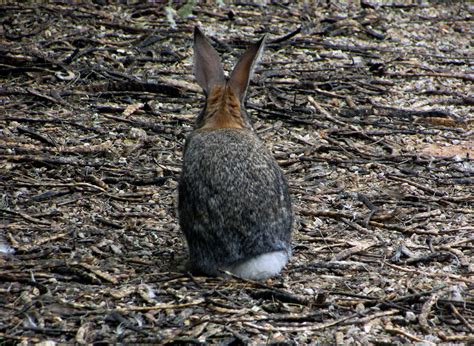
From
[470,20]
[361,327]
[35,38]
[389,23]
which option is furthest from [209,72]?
[470,20]

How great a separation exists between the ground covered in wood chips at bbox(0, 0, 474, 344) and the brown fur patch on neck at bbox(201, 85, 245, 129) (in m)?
0.65

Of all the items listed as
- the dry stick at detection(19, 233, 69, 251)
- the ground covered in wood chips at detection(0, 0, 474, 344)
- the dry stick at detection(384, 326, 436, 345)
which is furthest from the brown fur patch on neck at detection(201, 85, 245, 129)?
the dry stick at detection(384, 326, 436, 345)

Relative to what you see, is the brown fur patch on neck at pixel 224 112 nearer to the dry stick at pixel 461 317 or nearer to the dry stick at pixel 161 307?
the dry stick at pixel 161 307

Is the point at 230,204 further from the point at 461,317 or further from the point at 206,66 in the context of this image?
the point at 206,66

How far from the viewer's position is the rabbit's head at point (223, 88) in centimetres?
620

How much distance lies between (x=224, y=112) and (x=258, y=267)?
4.09 ft

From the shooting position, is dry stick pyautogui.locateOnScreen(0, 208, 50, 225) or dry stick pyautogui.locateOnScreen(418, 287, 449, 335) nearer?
dry stick pyautogui.locateOnScreen(418, 287, 449, 335)

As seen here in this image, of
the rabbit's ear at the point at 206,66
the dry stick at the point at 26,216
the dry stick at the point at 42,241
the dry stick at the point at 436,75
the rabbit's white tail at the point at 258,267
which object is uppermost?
the rabbit's ear at the point at 206,66

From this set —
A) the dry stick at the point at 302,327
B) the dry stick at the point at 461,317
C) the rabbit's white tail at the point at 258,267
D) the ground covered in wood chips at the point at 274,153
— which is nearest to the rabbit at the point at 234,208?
the rabbit's white tail at the point at 258,267

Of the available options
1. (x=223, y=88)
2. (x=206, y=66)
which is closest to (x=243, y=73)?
(x=223, y=88)

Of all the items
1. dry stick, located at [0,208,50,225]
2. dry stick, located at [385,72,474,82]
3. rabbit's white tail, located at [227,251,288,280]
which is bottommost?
dry stick, located at [0,208,50,225]

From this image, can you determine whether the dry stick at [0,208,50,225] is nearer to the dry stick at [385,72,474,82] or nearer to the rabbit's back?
the rabbit's back

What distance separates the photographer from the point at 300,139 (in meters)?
8.59

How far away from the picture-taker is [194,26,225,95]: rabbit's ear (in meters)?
6.75
